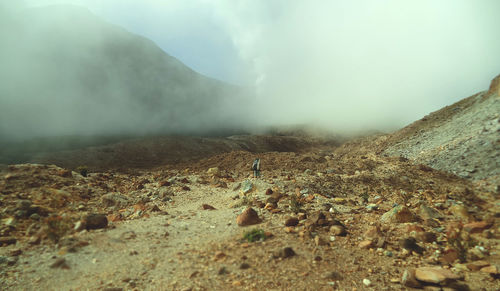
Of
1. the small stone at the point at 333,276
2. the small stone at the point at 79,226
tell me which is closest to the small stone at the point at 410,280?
the small stone at the point at 333,276

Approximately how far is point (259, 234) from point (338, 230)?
73.6 inches

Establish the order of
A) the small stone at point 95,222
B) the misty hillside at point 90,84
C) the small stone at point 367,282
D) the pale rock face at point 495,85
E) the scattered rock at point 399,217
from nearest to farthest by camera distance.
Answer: the small stone at point 367,282, the small stone at point 95,222, the scattered rock at point 399,217, the pale rock face at point 495,85, the misty hillside at point 90,84

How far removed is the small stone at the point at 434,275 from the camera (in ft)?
12.2

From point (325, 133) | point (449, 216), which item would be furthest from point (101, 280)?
point (325, 133)

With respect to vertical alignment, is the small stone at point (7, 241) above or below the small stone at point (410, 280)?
below

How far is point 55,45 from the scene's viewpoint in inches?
2338

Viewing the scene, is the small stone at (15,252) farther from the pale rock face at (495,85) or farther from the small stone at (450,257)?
the pale rock face at (495,85)

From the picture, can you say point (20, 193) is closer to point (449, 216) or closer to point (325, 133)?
point (449, 216)

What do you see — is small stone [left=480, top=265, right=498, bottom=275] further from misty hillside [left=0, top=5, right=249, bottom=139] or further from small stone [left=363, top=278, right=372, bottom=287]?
misty hillside [left=0, top=5, right=249, bottom=139]

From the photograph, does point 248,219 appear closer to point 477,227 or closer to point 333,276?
point 333,276

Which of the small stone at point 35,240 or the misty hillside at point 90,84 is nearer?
the small stone at point 35,240

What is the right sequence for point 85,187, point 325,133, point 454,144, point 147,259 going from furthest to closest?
point 325,133 < point 454,144 < point 85,187 < point 147,259

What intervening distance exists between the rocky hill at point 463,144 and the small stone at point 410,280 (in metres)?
7.66

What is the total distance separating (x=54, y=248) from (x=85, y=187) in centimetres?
593
